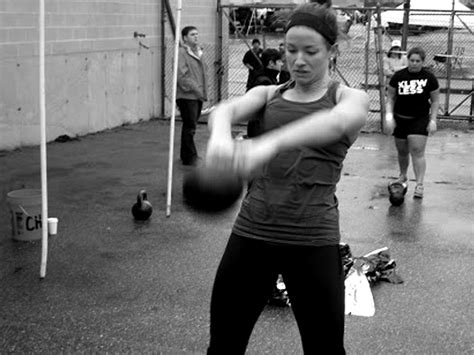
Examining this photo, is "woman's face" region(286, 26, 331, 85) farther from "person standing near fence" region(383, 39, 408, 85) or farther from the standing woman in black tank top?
"person standing near fence" region(383, 39, 408, 85)

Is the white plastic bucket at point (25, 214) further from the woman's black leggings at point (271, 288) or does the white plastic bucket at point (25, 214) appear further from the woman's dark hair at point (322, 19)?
the woman's dark hair at point (322, 19)

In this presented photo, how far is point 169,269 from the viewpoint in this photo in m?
5.74

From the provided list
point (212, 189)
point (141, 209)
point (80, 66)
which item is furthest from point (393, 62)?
point (212, 189)

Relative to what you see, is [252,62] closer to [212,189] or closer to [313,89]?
[313,89]

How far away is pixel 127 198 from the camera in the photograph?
8203mm

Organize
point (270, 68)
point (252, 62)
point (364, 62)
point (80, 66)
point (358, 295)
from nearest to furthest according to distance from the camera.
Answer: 1. point (358, 295)
2. point (270, 68)
3. point (80, 66)
4. point (252, 62)
5. point (364, 62)

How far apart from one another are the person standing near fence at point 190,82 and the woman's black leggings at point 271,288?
714 cm

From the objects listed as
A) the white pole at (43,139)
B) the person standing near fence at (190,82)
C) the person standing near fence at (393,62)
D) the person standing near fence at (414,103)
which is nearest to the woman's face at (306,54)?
the white pole at (43,139)

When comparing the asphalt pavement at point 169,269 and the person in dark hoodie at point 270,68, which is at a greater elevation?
the person in dark hoodie at point 270,68

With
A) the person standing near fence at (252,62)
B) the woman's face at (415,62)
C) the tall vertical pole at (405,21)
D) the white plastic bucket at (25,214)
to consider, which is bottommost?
the white plastic bucket at (25,214)

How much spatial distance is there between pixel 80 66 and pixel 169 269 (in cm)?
734

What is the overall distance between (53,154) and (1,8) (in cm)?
209

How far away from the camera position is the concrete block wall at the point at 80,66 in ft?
35.3

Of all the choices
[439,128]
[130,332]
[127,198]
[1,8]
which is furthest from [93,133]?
[130,332]
